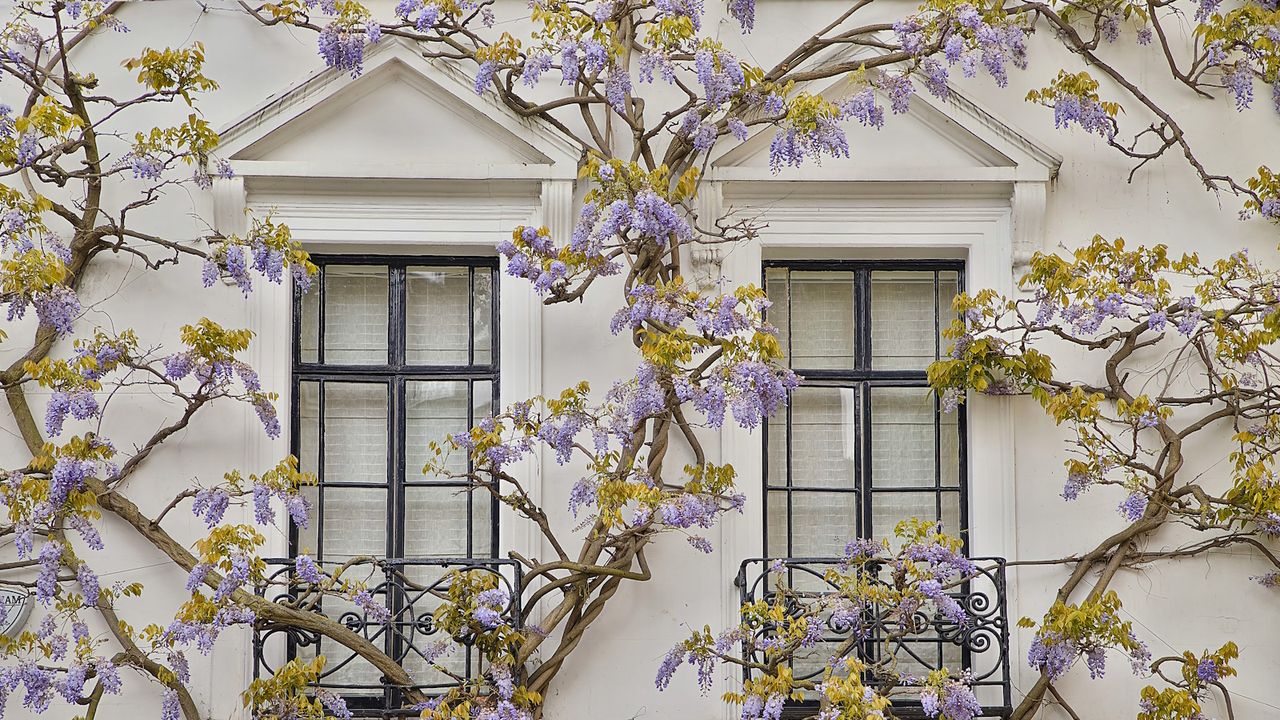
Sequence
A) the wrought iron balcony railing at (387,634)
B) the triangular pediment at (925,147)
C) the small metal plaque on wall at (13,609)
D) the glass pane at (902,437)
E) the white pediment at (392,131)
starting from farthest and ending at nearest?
the glass pane at (902,437) → the triangular pediment at (925,147) → the white pediment at (392,131) → the small metal plaque on wall at (13,609) → the wrought iron balcony railing at (387,634)

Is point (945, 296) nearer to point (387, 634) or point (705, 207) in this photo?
point (705, 207)

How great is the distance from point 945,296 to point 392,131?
265 cm

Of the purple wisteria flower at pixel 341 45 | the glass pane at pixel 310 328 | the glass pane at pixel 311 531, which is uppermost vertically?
the purple wisteria flower at pixel 341 45

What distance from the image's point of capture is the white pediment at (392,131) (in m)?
6.47

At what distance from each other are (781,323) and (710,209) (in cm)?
64

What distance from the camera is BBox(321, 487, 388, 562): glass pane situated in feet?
21.5

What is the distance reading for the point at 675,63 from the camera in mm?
6434

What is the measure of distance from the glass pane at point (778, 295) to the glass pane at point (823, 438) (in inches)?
12.8

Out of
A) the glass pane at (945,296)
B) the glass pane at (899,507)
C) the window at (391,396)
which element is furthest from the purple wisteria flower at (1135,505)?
the window at (391,396)

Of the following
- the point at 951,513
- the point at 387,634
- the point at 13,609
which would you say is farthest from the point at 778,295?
the point at 13,609

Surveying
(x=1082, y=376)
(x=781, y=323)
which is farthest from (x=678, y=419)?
(x=1082, y=376)

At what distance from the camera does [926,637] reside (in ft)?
21.5

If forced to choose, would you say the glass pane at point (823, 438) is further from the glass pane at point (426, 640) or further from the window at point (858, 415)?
the glass pane at point (426, 640)

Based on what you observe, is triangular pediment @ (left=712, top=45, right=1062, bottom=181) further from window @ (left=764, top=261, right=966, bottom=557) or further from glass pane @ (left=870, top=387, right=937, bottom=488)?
glass pane @ (left=870, top=387, right=937, bottom=488)
